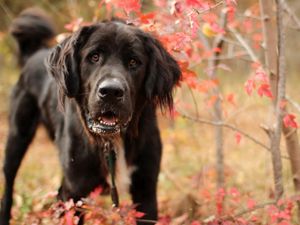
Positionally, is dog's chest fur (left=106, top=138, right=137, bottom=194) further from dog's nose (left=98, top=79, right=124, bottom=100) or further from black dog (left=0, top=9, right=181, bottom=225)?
dog's nose (left=98, top=79, right=124, bottom=100)

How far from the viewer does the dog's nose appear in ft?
10.6

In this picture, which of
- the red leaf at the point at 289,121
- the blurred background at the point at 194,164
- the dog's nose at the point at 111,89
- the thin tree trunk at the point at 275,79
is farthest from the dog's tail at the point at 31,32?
the red leaf at the point at 289,121

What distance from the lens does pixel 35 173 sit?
788cm

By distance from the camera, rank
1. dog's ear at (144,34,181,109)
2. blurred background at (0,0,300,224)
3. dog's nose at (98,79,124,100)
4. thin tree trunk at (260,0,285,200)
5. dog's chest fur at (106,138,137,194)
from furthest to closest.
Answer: blurred background at (0,0,300,224) < dog's chest fur at (106,138,137,194) < dog's ear at (144,34,181,109) < thin tree trunk at (260,0,285,200) < dog's nose at (98,79,124,100)

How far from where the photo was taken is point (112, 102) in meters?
3.32

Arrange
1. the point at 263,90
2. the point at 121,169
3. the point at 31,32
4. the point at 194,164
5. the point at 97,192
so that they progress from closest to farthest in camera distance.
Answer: the point at 263,90 < the point at 97,192 < the point at 121,169 < the point at 31,32 < the point at 194,164

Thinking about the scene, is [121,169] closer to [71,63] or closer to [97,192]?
[97,192]

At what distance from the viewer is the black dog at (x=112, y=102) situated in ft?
Answer: 11.3

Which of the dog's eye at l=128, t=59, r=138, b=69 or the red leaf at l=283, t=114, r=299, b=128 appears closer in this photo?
the red leaf at l=283, t=114, r=299, b=128

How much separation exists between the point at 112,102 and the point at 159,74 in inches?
24.5

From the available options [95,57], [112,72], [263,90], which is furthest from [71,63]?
[263,90]

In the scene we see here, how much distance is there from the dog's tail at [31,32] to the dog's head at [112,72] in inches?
73.7

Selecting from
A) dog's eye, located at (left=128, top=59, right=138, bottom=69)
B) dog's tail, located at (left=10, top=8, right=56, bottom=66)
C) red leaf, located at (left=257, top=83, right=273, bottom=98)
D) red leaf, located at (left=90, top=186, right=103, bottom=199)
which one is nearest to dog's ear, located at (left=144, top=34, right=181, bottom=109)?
dog's eye, located at (left=128, top=59, right=138, bottom=69)

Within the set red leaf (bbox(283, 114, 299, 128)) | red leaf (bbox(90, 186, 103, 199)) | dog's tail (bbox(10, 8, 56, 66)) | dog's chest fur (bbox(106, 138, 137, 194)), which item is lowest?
red leaf (bbox(90, 186, 103, 199))
